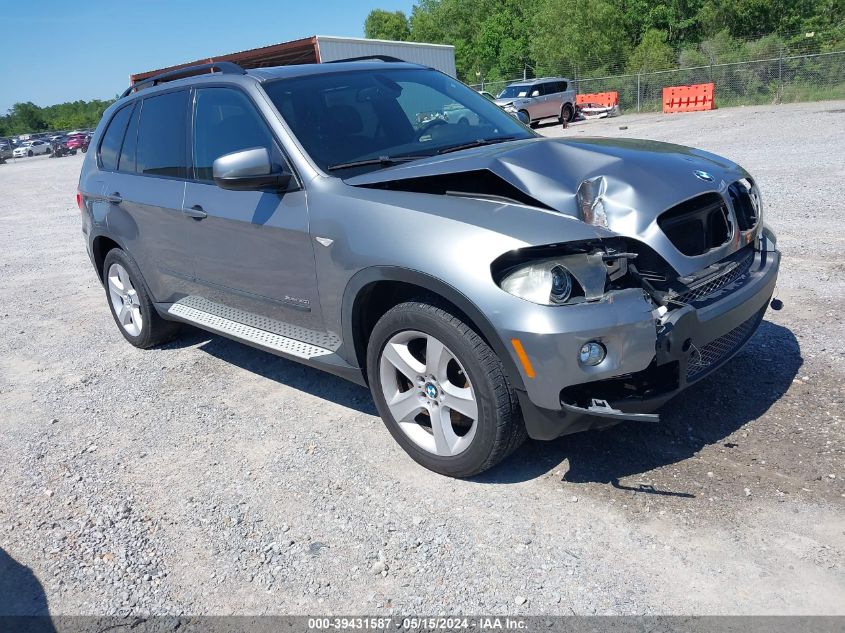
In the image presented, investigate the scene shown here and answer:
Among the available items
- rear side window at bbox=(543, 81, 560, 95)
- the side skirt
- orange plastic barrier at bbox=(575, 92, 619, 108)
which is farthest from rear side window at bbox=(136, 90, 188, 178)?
orange plastic barrier at bbox=(575, 92, 619, 108)

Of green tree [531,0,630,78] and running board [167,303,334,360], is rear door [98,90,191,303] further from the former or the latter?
green tree [531,0,630,78]

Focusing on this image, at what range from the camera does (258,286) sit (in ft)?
13.7

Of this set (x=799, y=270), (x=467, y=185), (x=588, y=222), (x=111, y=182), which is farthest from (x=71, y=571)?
(x=799, y=270)

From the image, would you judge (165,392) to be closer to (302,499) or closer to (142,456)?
(142,456)

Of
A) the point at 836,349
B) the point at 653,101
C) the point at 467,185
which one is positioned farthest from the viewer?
the point at 653,101

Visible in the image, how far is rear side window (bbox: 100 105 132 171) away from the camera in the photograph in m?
5.54

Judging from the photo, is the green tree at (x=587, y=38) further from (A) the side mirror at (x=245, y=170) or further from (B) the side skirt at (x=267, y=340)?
(A) the side mirror at (x=245, y=170)

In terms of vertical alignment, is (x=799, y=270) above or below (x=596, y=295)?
below

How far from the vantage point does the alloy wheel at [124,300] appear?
570 centimetres

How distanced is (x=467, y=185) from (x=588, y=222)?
62 centimetres

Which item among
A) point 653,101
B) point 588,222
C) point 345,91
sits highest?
point 345,91

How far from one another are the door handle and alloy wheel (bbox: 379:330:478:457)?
65.1 inches

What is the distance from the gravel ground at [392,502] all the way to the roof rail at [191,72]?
2.05 metres

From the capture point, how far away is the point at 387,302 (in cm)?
365
